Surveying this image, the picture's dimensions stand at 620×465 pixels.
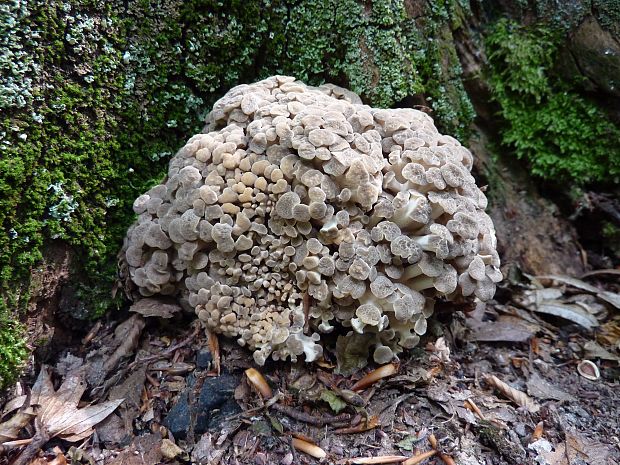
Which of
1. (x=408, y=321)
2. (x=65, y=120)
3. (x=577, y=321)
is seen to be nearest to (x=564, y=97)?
(x=577, y=321)

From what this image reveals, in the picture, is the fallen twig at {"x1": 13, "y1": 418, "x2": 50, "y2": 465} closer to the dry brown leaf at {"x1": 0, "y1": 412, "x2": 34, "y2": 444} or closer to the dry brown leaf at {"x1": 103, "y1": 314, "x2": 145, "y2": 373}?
the dry brown leaf at {"x1": 0, "y1": 412, "x2": 34, "y2": 444}

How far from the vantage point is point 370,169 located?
2922 mm

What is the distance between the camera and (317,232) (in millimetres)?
2975

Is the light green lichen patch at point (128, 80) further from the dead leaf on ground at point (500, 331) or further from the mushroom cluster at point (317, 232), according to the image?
the dead leaf on ground at point (500, 331)

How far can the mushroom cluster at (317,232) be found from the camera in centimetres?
287

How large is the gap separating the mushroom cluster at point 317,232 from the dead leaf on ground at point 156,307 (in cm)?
Result: 19

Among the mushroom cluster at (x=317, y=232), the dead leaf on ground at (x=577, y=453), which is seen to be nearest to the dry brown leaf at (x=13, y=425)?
the mushroom cluster at (x=317, y=232)

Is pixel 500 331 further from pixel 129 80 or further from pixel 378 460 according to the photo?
pixel 129 80

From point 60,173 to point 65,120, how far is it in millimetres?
334

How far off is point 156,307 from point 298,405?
3.93 feet

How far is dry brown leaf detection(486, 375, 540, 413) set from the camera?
121 inches

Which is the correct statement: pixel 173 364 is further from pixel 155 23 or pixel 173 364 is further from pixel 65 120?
pixel 155 23

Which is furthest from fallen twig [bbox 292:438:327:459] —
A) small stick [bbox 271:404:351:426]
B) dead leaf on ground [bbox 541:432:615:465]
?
dead leaf on ground [bbox 541:432:615:465]

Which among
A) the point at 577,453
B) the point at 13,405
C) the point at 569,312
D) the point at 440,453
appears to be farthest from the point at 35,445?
the point at 569,312
